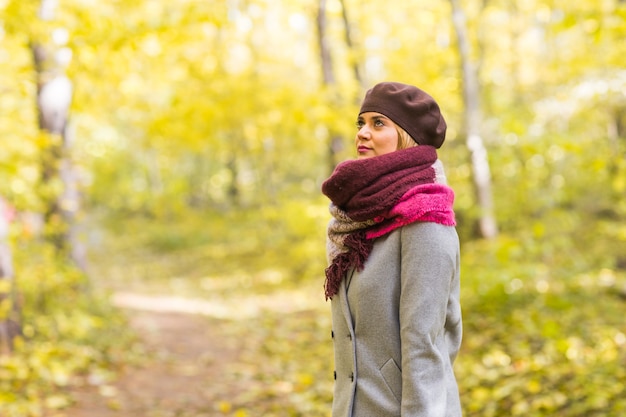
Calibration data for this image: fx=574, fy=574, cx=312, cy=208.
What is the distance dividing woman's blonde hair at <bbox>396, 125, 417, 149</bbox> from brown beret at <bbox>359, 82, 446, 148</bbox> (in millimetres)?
18

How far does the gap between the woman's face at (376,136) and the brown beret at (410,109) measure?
3 cm

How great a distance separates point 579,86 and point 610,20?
1.48 meters

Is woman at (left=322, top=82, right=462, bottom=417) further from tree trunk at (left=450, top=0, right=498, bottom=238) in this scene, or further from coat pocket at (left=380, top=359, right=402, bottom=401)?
tree trunk at (left=450, top=0, right=498, bottom=238)

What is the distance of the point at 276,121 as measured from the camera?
12508 mm

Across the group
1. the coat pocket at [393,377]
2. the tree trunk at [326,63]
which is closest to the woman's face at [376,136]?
the coat pocket at [393,377]

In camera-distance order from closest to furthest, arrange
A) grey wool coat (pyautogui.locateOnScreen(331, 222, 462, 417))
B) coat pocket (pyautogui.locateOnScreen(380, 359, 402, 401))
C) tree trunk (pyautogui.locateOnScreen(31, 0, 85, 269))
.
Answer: grey wool coat (pyautogui.locateOnScreen(331, 222, 462, 417))
coat pocket (pyautogui.locateOnScreen(380, 359, 402, 401))
tree trunk (pyautogui.locateOnScreen(31, 0, 85, 269))

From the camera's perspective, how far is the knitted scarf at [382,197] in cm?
185

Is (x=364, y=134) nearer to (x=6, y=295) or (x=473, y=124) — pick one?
(x=6, y=295)

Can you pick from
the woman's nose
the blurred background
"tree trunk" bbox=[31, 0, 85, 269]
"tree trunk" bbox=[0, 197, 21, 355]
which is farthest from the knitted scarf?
"tree trunk" bbox=[31, 0, 85, 269]

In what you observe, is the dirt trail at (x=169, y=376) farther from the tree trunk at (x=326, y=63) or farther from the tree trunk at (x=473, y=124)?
the tree trunk at (x=473, y=124)

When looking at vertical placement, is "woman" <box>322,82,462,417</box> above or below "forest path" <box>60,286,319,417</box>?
above

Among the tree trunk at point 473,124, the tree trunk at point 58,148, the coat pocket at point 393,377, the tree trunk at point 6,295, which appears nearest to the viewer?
the coat pocket at point 393,377

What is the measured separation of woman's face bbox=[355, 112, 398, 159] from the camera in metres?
1.98

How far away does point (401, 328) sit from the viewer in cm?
184
